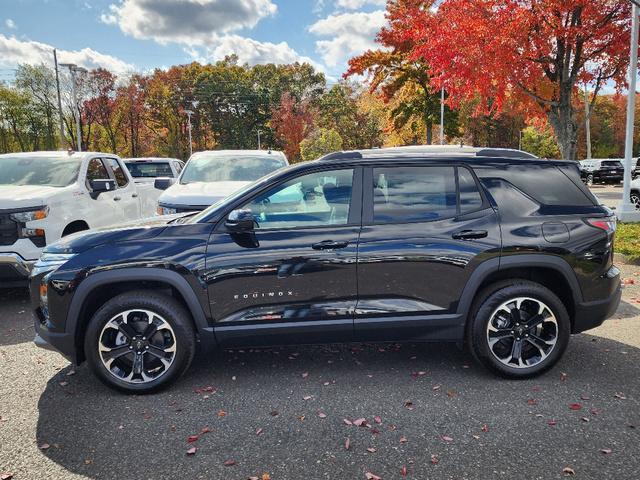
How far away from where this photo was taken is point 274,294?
369 centimetres

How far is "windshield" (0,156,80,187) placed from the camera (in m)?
6.79

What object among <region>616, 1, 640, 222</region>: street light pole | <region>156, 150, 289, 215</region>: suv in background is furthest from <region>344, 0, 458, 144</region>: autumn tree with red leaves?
<region>156, 150, 289, 215</region>: suv in background

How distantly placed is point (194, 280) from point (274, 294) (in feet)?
1.96

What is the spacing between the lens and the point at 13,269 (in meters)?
5.61

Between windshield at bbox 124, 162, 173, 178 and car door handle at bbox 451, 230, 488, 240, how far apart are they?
36.8 ft

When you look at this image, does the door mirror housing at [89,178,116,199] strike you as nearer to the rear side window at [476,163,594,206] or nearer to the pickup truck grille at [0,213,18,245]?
the pickup truck grille at [0,213,18,245]

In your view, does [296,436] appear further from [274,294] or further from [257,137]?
[257,137]

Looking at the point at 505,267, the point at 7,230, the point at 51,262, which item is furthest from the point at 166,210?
the point at 505,267

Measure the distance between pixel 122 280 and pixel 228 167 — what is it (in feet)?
16.9

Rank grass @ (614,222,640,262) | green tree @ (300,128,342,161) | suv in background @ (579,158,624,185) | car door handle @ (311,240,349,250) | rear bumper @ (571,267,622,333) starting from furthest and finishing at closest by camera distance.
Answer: green tree @ (300,128,342,161)
suv in background @ (579,158,624,185)
grass @ (614,222,640,262)
rear bumper @ (571,267,622,333)
car door handle @ (311,240,349,250)

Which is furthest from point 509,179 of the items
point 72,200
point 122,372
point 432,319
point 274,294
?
point 72,200

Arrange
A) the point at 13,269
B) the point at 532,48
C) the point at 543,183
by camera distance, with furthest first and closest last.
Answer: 1. the point at 532,48
2. the point at 13,269
3. the point at 543,183

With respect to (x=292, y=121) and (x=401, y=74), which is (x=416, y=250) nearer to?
(x=401, y=74)

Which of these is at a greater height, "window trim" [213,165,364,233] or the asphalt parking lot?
Result: "window trim" [213,165,364,233]
